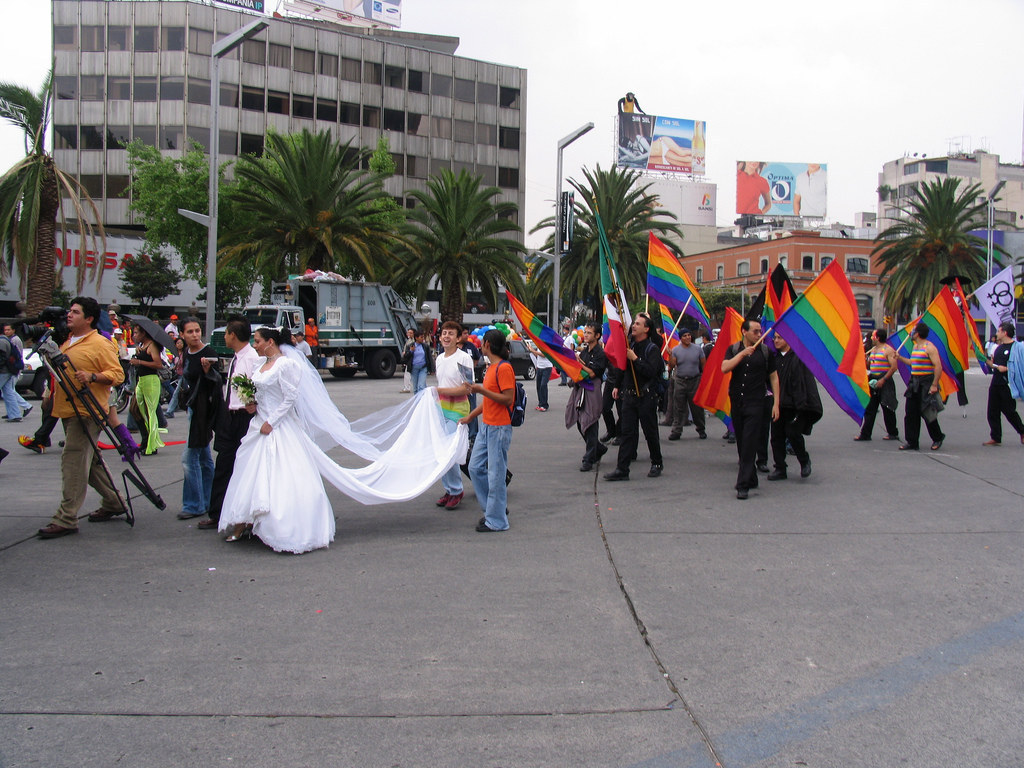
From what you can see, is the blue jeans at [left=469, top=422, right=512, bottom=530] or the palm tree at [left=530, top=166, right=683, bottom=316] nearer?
the blue jeans at [left=469, top=422, right=512, bottom=530]

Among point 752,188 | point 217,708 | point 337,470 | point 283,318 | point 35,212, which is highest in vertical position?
point 752,188

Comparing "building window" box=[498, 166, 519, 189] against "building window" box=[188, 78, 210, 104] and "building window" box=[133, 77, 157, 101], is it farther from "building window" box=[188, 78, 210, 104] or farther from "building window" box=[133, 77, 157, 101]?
"building window" box=[133, 77, 157, 101]

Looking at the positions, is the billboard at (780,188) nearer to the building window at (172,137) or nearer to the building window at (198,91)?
the building window at (198,91)

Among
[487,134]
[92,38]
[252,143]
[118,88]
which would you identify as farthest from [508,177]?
[92,38]

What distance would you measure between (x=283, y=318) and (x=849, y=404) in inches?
733

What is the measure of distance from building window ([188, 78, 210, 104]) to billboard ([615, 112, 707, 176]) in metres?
42.9

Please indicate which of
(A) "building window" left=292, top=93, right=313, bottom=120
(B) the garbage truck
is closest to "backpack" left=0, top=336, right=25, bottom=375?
(B) the garbage truck

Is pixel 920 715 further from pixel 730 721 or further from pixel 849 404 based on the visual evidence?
pixel 849 404

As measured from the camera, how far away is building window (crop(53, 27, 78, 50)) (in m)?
52.9

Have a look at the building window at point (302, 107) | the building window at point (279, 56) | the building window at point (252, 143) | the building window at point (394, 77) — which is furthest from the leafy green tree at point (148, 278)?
the building window at point (394, 77)

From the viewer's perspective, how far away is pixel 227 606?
16.6 ft

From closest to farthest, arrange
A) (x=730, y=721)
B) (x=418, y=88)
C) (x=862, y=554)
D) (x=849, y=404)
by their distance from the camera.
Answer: (x=730, y=721) → (x=862, y=554) → (x=849, y=404) → (x=418, y=88)

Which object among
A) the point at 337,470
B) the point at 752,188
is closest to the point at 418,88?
the point at 752,188

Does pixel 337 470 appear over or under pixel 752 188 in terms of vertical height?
under
